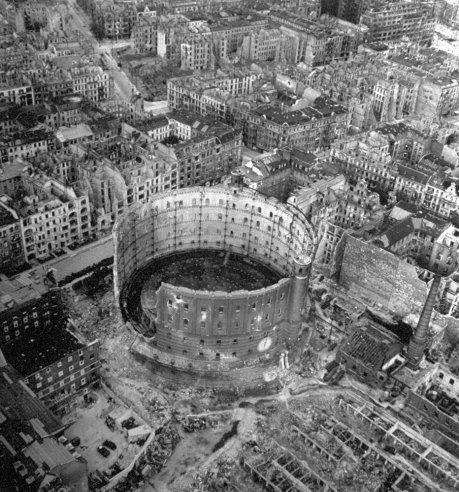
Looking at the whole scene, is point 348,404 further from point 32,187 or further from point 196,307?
A: point 32,187

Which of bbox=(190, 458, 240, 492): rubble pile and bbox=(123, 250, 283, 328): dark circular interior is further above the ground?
bbox=(190, 458, 240, 492): rubble pile

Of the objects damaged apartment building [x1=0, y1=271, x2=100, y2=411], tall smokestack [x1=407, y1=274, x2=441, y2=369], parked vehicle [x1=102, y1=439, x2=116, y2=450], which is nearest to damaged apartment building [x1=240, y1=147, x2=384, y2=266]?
tall smokestack [x1=407, y1=274, x2=441, y2=369]

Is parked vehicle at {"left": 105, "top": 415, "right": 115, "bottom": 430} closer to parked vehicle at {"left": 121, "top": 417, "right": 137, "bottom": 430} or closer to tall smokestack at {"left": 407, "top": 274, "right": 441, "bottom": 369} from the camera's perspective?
parked vehicle at {"left": 121, "top": 417, "right": 137, "bottom": 430}

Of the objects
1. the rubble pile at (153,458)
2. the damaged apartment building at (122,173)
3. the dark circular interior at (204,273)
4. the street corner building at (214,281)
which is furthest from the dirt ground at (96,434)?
the damaged apartment building at (122,173)

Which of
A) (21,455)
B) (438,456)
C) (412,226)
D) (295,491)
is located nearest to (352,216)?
(412,226)

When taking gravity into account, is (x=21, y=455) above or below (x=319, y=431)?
above

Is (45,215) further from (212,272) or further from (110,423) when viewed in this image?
(110,423)

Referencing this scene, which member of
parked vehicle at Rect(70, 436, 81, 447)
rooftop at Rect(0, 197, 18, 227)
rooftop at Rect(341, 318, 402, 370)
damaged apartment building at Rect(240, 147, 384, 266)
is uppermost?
rooftop at Rect(0, 197, 18, 227)
